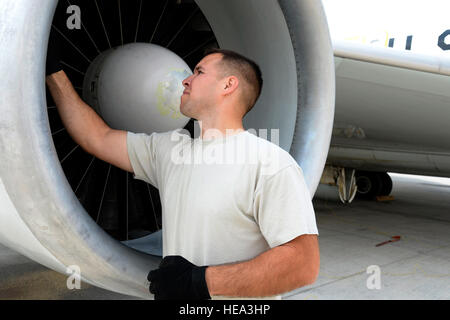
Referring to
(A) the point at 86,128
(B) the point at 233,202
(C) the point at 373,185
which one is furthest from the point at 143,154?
(C) the point at 373,185

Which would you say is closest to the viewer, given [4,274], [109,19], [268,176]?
[268,176]

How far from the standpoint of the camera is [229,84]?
4.04 ft

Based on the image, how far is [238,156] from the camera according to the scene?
117 cm

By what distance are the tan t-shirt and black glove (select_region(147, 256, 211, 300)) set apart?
0.12 metres

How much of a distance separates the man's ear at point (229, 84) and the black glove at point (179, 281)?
50cm

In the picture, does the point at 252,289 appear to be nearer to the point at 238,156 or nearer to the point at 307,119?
the point at 238,156

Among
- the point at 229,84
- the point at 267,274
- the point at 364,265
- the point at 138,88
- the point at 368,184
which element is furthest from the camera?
the point at 368,184

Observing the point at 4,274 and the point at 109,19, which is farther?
the point at 4,274

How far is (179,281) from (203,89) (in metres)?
0.56

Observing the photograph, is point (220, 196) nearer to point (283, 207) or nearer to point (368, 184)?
point (283, 207)

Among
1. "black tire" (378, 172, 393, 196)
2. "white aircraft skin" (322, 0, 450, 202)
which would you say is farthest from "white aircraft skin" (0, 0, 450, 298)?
"black tire" (378, 172, 393, 196)

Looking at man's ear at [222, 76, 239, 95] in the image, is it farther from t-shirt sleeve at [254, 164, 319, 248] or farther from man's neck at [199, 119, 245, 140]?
t-shirt sleeve at [254, 164, 319, 248]
